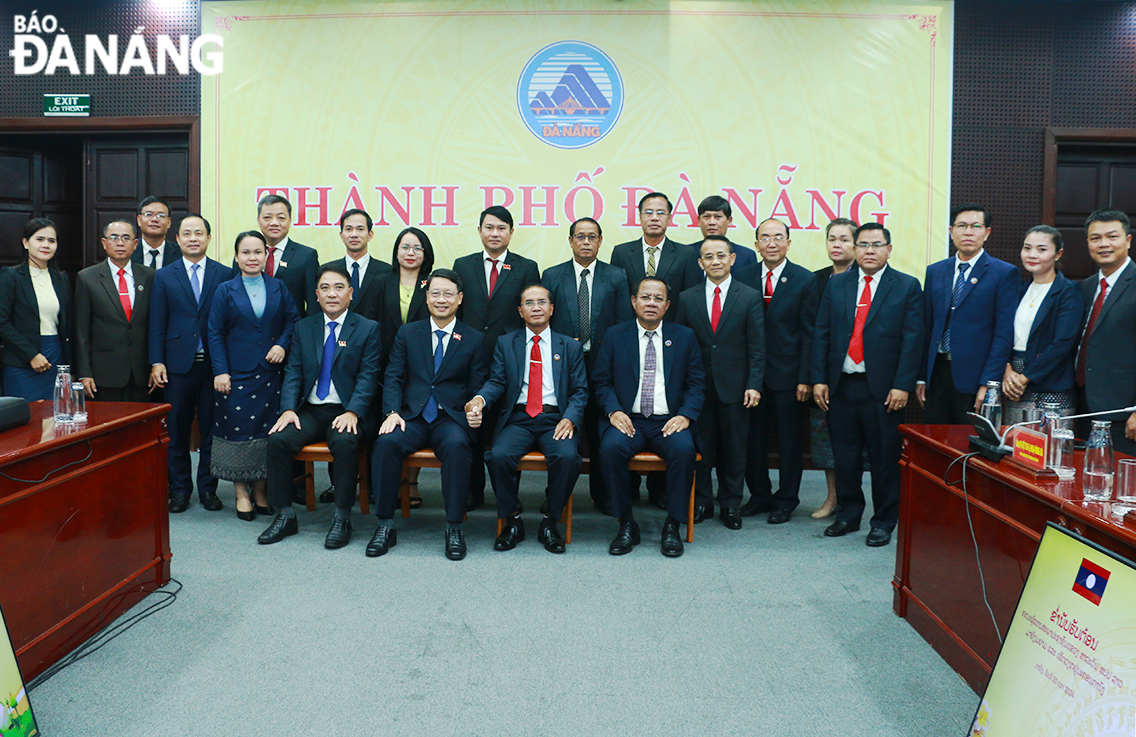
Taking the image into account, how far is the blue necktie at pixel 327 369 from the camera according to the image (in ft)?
12.9

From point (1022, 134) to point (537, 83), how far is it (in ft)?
11.7

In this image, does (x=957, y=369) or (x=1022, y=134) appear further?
(x=1022, y=134)

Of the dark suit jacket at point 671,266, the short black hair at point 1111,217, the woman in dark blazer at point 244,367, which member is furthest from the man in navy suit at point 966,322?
the woman in dark blazer at point 244,367

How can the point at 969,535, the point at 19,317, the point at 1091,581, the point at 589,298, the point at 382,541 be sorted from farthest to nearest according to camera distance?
the point at 589,298 → the point at 19,317 → the point at 382,541 → the point at 969,535 → the point at 1091,581

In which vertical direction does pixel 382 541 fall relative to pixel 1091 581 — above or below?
below

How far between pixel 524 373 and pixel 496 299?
0.61 meters

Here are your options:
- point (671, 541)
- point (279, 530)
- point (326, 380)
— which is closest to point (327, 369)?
point (326, 380)

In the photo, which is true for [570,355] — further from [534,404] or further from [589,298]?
[589,298]

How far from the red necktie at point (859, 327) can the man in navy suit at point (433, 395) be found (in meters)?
1.95

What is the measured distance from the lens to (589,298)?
4.25 meters

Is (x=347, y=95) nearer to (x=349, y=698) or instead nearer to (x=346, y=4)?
(x=346, y=4)

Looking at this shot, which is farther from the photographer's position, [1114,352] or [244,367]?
[244,367]

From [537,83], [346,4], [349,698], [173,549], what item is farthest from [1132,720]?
[346,4]

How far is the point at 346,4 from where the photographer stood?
5461mm
